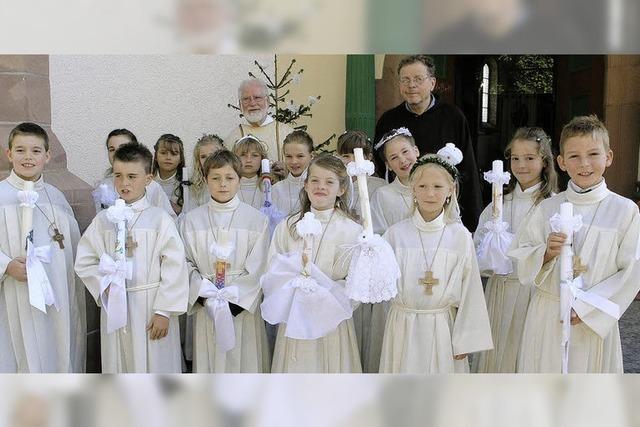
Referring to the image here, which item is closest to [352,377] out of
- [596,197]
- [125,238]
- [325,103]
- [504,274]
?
[596,197]

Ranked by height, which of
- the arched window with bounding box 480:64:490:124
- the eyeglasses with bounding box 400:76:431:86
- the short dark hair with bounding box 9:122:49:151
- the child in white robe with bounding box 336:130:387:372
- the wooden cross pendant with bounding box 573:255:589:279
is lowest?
the child in white robe with bounding box 336:130:387:372

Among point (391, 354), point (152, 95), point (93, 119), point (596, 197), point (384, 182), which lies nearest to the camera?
point (596, 197)

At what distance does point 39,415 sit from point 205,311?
2.94m

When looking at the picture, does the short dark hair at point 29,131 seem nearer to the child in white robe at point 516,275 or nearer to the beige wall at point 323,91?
the child in white robe at point 516,275

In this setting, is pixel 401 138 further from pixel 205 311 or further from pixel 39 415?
pixel 39 415

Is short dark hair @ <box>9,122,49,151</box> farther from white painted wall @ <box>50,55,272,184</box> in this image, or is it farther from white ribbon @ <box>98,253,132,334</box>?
white painted wall @ <box>50,55,272,184</box>

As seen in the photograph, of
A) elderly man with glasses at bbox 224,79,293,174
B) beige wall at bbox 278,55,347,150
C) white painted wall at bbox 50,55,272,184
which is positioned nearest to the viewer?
elderly man with glasses at bbox 224,79,293,174

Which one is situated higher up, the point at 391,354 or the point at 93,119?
the point at 93,119

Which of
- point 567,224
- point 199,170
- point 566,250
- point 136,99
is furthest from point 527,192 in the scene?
point 136,99

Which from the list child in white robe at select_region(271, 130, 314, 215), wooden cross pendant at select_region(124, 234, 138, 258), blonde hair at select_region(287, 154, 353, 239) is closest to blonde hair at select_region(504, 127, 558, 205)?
blonde hair at select_region(287, 154, 353, 239)

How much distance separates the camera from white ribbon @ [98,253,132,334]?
3508 millimetres

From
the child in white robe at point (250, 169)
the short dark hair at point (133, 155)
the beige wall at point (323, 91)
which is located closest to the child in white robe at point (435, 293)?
the short dark hair at point (133, 155)

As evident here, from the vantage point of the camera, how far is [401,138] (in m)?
4.27

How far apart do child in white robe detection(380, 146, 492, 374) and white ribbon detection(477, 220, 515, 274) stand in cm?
48
